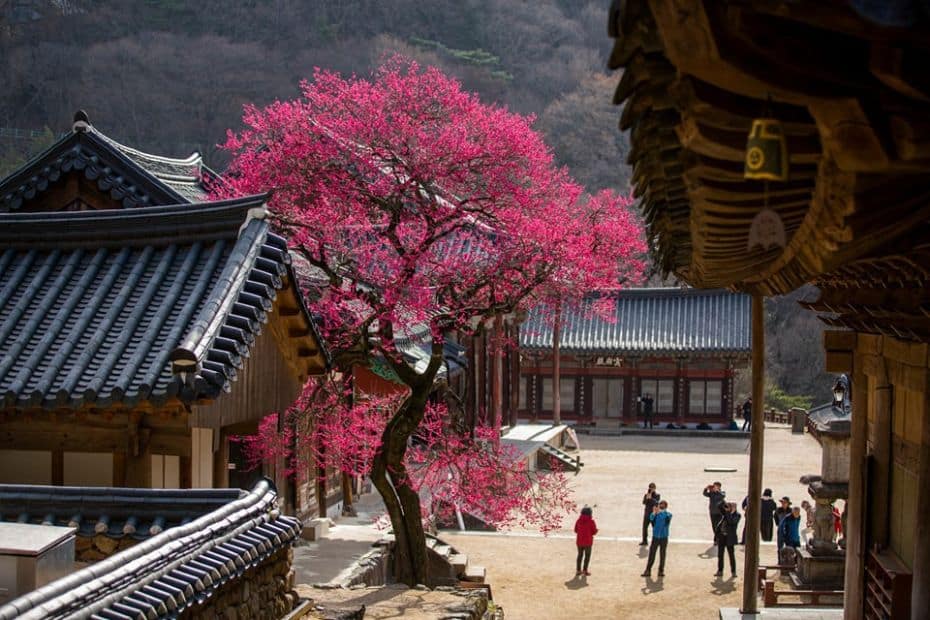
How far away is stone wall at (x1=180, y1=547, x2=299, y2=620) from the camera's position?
7.28m

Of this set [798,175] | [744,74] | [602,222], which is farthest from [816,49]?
[602,222]

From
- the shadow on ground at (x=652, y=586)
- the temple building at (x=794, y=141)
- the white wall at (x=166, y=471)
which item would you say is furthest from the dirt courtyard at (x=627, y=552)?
the temple building at (x=794, y=141)

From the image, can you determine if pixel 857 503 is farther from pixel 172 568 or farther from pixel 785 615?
pixel 172 568

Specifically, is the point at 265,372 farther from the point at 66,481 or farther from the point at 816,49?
the point at 816,49

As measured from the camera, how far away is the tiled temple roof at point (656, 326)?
36719mm

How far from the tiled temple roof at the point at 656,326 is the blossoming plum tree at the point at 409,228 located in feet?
72.7

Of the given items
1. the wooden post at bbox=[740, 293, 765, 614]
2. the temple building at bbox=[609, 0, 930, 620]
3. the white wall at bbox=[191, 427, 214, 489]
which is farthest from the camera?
the wooden post at bbox=[740, 293, 765, 614]

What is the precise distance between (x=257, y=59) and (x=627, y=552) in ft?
197

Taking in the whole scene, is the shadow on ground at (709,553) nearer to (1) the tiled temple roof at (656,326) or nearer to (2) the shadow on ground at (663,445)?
(2) the shadow on ground at (663,445)

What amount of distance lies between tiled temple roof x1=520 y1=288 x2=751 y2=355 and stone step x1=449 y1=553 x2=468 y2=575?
2069 centimetres

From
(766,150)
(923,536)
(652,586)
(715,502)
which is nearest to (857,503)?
(923,536)

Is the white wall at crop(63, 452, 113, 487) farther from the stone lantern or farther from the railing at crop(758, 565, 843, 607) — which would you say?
the stone lantern

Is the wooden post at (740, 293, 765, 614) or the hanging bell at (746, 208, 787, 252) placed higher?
the hanging bell at (746, 208, 787, 252)

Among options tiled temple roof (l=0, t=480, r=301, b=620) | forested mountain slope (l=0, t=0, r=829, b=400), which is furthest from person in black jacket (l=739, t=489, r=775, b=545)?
forested mountain slope (l=0, t=0, r=829, b=400)
